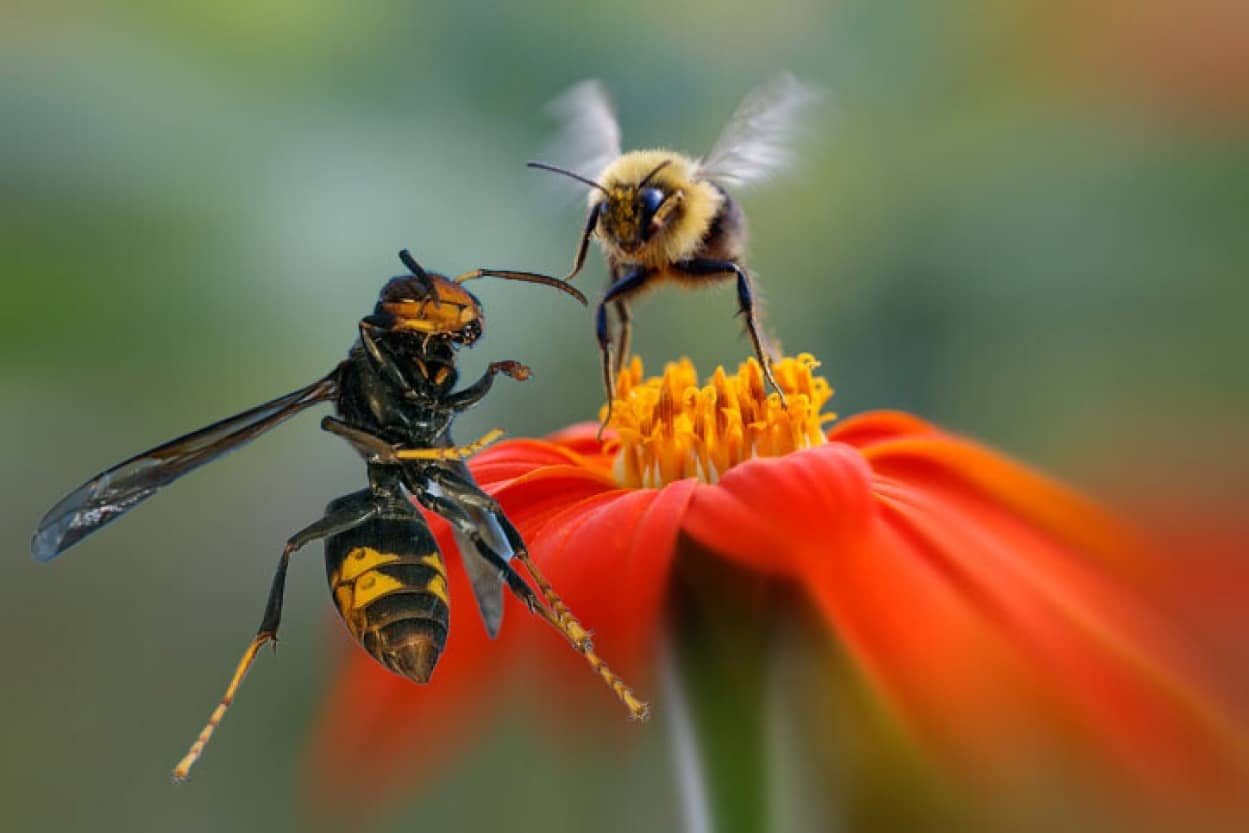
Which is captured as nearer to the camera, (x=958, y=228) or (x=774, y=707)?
(x=774, y=707)

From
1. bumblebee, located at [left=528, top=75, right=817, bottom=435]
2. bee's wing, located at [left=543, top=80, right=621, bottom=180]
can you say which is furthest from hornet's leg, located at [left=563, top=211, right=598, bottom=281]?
bee's wing, located at [left=543, top=80, right=621, bottom=180]

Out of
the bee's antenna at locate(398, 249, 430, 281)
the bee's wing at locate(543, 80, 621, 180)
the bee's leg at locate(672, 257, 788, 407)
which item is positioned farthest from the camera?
the bee's wing at locate(543, 80, 621, 180)

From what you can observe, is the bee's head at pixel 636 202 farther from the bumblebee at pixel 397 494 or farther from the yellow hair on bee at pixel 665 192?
the bumblebee at pixel 397 494

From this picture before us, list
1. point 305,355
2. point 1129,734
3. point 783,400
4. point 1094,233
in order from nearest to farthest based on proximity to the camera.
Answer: point 1129,734 < point 783,400 < point 305,355 < point 1094,233

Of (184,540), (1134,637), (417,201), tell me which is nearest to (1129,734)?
(1134,637)

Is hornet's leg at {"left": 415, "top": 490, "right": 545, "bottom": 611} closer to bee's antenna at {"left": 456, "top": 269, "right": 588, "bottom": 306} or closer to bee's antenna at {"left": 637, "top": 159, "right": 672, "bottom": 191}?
bee's antenna at {"left": 456, "top": 269, "right": 588, "bottom": 306}

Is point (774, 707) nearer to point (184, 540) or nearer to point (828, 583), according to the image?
point (828, 583)

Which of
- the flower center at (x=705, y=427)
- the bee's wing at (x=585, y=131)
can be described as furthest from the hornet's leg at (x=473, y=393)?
the bee's wing at (x=585, y=131)
